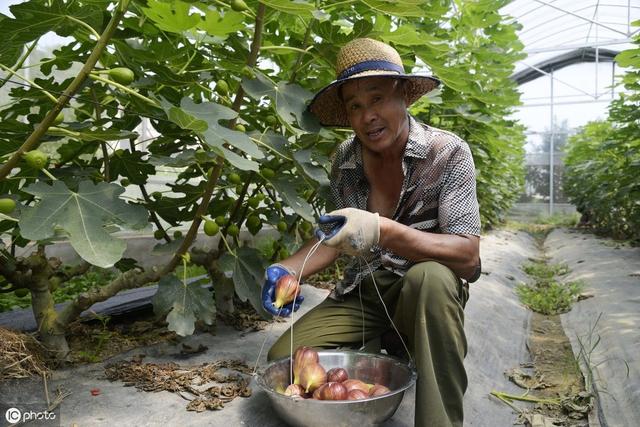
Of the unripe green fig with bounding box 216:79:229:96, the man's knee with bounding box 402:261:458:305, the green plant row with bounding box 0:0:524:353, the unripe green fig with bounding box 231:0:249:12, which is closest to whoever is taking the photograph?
the green plant row with bounding box 0:0:524:353

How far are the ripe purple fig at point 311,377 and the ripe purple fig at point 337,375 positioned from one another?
3cm

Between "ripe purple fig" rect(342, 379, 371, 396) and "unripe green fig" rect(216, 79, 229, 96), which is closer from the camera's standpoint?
"ripe purple fig" rect(342, 379, 371, 396)

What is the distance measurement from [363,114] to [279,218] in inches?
31.2

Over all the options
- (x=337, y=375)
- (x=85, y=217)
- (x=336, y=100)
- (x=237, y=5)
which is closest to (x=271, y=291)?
(x=337, y=375)

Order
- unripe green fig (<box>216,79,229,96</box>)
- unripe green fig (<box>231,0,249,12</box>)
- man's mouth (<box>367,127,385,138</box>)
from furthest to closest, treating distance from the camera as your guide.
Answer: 1. man's mouth (<box>367,127,385,138</box>)
2. unripe green fig (<box>216,79,229,96</box>)
3. unripe green fig (<box>231,0,249,12</box>)

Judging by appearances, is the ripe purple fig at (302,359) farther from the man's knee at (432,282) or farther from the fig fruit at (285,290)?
the man's knee at (432,282)

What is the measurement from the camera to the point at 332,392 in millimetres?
1651

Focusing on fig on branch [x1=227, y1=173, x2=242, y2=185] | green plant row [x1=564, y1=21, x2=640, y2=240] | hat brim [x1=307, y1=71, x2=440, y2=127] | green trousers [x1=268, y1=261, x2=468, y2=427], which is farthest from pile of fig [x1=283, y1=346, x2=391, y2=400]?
green plant row [x1=564, y1=21, x2=640, y2=240]

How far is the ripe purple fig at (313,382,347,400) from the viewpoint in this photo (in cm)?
165

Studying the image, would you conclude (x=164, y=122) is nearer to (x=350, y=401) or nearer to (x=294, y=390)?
(x=294, y=390)

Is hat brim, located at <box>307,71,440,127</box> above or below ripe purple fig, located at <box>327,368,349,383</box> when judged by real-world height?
above

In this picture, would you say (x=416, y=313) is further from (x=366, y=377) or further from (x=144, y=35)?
(x=144, y=35)

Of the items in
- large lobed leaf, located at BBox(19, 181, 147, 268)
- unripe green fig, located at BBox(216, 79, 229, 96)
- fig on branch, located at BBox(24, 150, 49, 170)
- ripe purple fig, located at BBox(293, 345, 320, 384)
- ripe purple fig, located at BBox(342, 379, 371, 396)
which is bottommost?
ripe purple fig, located at BBox(342, 379, 371, 396)

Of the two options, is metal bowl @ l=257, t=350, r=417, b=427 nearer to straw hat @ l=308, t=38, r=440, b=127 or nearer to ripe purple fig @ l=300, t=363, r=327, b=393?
ripe purple fig @ l=300, t=363, r=327, b=393
